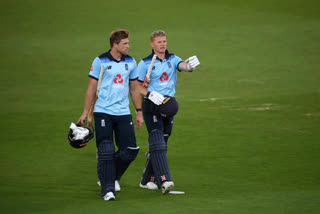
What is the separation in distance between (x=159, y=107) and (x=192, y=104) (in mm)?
7372

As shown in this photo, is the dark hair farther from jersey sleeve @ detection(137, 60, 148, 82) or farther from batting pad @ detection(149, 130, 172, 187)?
batting pad @ detection(149, 130, 172, 187)

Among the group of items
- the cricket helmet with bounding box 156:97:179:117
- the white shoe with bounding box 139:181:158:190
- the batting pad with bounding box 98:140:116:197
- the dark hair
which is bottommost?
the white shoe with bounding box 139:181:158:190

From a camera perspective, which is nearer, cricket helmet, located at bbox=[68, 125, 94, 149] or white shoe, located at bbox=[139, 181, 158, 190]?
cricket helmet, located at bbox=[68, 125, 94, 149]

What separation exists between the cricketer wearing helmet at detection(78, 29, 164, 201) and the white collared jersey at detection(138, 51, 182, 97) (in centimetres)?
38

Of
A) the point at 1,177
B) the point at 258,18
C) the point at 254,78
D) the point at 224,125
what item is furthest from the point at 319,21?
the point at 1,177

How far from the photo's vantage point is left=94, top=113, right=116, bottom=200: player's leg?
328 inches

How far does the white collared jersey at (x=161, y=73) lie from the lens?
8938 millimetres

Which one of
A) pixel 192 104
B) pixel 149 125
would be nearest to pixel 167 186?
pixel 149 125

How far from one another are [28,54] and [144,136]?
9.29 metres

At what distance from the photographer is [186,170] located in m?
10.3

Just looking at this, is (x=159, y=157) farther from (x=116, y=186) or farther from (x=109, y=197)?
(x=109, y=197)

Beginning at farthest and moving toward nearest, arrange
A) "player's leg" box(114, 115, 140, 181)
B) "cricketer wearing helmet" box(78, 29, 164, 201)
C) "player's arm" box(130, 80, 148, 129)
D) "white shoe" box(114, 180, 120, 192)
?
"white shoe" box(114, 180, 120, 192) → "player's arm" box(130, 80, 148, 129) → "player's leg" box(114, 115, 140, 181) → "cricketer wearing helmet" box(78, 29, 164, 201)

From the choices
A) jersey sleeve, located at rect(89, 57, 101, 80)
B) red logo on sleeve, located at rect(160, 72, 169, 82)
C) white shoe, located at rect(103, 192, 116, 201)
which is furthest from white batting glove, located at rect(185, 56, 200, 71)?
white shoe, located at rect(103, 192, 116, 201)

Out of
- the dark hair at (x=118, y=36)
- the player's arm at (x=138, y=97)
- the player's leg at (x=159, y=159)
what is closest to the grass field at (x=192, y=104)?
the player's leg at (x=159, y=159)
